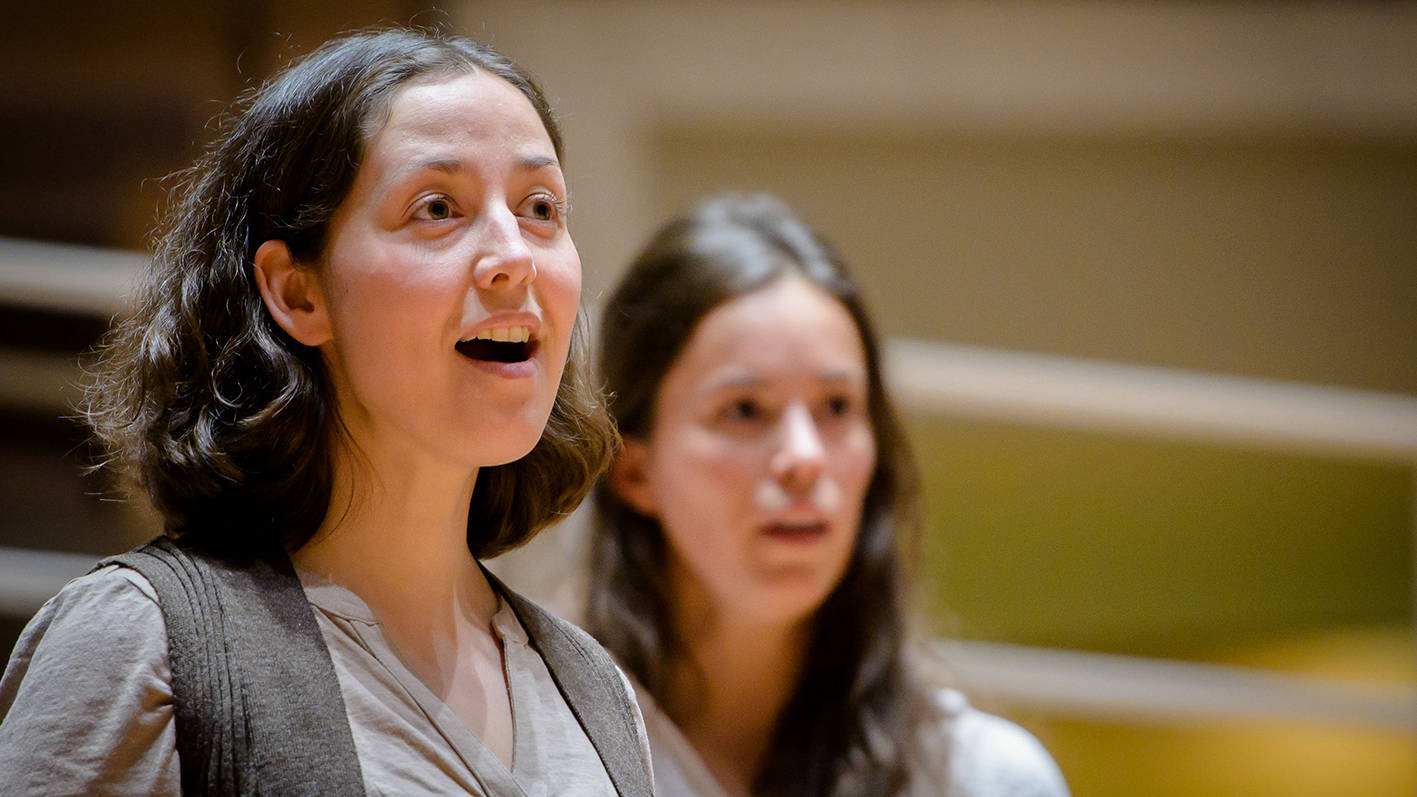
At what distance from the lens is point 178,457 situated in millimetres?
692

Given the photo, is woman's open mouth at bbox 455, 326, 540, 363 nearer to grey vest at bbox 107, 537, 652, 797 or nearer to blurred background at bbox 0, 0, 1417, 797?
grey vest at bbox 107, 537, 652, 797

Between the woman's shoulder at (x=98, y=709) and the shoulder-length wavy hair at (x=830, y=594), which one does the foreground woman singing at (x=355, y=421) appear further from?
the shoulder-length wavy hair at (x=830, y=594)

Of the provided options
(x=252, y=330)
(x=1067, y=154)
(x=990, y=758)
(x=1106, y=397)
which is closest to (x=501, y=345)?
(x=252, y=330)

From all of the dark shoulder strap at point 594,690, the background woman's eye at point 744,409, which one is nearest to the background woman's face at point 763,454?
the background woman's eye at point 744,409

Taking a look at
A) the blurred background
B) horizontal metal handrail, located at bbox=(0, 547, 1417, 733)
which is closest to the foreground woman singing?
horizontal metal handrail, located at bbox=(0, 547, 1417, 733)

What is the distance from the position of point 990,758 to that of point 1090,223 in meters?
2.07

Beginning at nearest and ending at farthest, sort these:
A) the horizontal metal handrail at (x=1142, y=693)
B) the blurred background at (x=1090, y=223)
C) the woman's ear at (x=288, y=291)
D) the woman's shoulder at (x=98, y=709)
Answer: the woman's shoulder at (x=98, y=709)
the woman's ear at (x=288, y=291)
the horizontal metal handrail at (x=1142, y=693)
the blurred background at (x=1090, y=223)

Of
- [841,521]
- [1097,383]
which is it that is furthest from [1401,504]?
[841,521]

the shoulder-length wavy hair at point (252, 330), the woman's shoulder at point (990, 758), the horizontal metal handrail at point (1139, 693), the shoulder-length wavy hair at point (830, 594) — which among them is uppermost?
the shoulder-length wavy hair at point (252, 330)

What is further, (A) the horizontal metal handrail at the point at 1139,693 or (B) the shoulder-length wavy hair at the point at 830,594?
(A) the horizontal metal handrail at the point at 1139,693

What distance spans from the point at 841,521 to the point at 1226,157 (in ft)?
7.59

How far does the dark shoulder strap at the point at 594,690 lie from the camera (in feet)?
2.52

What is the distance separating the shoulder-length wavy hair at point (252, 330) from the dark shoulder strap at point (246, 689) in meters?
0.05

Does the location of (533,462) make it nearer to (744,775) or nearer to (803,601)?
(803,601)
